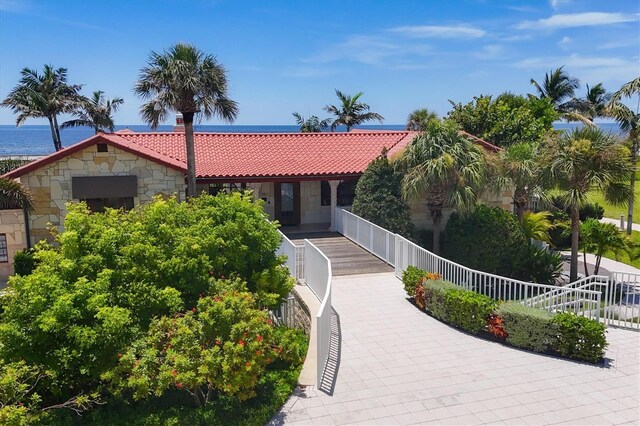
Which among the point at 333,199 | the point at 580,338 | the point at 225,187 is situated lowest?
the point at 580,338

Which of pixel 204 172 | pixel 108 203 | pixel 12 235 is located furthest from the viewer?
pixel 204 172

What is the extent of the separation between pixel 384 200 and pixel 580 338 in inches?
353

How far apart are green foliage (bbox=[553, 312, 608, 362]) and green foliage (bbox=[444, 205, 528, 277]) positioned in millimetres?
7199

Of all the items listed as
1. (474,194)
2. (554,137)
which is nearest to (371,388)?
(474,194)

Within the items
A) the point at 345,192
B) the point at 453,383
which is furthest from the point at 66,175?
the point at 453,383

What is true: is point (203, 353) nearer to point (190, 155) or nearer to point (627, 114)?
point (190, 155)

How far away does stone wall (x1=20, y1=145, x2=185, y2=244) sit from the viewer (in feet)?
61.9

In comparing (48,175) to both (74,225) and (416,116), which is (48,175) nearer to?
(74,225)

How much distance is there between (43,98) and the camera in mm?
32062

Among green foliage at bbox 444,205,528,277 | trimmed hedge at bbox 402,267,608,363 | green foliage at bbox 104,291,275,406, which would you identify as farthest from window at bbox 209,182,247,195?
green foliage at bbox 104,291,275,406

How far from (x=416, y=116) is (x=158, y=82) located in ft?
→ 84.3

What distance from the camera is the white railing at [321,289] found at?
1014 cm

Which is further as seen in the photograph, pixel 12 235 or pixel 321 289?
pixel 12 235

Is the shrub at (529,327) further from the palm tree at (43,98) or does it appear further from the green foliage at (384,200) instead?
the palm tree at (43,98)
